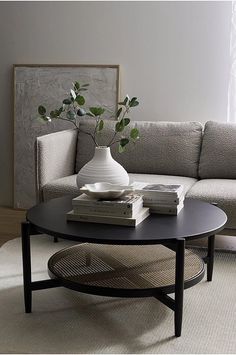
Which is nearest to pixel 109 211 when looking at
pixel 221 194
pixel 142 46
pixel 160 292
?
pixel 160 292

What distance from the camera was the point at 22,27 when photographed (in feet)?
13.0

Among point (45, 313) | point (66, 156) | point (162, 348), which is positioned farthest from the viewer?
point (66, 156)

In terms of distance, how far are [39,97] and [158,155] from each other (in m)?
1.15

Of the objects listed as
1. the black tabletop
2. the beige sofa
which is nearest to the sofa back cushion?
the beige sofa

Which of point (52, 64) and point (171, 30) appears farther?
point (52, 64)

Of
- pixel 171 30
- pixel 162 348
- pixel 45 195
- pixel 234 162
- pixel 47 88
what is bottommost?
pixel 162 348

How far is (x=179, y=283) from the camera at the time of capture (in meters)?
1.90

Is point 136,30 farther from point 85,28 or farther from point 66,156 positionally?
point 66,156

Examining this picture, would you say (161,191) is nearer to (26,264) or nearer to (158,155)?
(26,264)

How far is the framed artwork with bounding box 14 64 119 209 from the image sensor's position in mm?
3770

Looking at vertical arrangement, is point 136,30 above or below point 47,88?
above

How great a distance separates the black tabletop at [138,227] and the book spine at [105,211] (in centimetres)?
5

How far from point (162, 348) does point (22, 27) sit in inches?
114

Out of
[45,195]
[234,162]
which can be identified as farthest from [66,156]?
[234,162]
